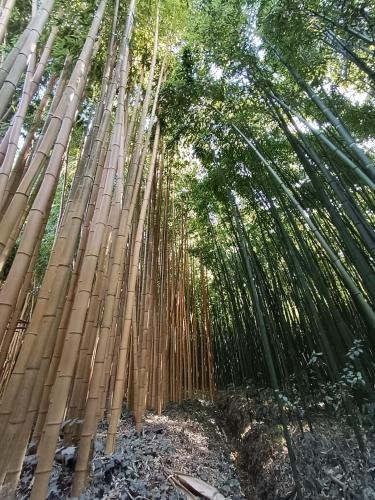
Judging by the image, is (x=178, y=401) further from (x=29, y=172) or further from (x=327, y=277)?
(x=29, y=172)

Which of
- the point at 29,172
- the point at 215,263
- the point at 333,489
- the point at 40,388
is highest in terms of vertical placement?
the point at 215,263

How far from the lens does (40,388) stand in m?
1.21

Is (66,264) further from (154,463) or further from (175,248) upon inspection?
(175,248)

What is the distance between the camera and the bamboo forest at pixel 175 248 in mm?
1268

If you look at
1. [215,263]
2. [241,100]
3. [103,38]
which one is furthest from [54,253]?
[215,263]

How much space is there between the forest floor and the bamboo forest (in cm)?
1

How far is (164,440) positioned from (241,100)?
357 centimetres

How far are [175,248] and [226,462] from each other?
8.46ft

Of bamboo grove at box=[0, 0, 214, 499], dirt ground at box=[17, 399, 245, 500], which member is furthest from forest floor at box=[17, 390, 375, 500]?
bamboo grove at box=[0, 0, 214, 499]

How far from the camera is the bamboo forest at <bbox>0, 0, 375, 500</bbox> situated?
127 cm

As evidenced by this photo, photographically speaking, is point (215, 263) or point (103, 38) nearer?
point (103, 38)

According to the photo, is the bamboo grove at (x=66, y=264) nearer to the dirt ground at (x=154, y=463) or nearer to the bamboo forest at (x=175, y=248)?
the bamboo forest at (x=175, y=248)

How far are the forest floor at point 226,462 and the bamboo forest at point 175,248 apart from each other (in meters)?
0.01

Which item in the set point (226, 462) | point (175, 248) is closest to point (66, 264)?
point (226, 462)
